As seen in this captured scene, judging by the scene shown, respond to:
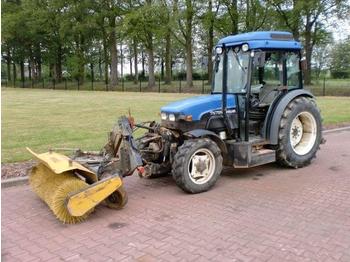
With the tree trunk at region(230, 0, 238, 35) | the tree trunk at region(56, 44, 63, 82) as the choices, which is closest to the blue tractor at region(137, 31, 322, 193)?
the tree trunk at region(230, 0, 238, 35)

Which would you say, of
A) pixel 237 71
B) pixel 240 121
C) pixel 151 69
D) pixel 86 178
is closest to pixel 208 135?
pixel 240 121

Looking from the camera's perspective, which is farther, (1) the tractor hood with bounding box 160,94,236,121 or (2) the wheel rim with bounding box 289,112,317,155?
(2) the wheel rim with bounding box 289,112,317,155

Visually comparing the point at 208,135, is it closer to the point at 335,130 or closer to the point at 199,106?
the point at 199,106

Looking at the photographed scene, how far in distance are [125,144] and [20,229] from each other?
1.64 metres

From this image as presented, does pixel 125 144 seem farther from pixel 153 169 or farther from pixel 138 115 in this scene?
pixel 138 115

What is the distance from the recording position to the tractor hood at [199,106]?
600 centimetres

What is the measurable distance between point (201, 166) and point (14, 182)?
2.93 meters

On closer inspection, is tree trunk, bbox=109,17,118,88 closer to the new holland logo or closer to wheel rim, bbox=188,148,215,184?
the new holland logo

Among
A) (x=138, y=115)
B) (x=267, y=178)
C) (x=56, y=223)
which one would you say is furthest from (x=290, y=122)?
(x=138, y=115)

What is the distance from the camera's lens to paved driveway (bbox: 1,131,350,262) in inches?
156

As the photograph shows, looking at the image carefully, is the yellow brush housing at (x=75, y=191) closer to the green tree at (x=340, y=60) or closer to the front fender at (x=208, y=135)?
the front fender at (x=208, y=135)

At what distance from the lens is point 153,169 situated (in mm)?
6023

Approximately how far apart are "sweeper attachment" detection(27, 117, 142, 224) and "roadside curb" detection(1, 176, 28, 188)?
71cm

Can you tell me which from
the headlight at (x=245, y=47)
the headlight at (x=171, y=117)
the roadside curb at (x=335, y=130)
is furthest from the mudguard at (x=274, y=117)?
the roadside curb at (x=335, y=130)
